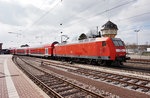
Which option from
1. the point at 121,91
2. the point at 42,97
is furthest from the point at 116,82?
the point at 42,97

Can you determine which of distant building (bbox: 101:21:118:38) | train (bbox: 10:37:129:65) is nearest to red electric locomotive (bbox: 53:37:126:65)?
train (bbox: 10:37:129:65)

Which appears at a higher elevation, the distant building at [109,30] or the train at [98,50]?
the distant building at [109,30]

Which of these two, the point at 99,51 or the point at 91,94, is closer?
the point at 91,94

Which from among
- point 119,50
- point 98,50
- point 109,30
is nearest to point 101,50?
point 98,50

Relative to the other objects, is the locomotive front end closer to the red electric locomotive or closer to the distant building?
the red electric locomotive

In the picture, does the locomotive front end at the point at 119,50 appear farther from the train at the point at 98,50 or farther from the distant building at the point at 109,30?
the distant building at the point at 109,30

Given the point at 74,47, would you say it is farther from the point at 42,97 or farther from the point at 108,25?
the point at 108,25

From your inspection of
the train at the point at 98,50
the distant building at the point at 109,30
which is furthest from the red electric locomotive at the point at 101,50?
the distant building at the point at 109,30

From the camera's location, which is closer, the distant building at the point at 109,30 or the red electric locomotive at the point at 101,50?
the red electric locomotive at the point at 101,50

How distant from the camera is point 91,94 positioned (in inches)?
224

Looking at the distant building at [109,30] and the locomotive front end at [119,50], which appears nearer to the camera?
the locomotive front end at [119,50]

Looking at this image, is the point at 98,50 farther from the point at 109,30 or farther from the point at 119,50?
the point at 109,30

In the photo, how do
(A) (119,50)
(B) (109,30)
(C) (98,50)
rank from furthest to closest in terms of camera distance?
(B) (109,30) < (C) (98,50) < (A) (119,50)

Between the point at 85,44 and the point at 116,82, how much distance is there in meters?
8.94
